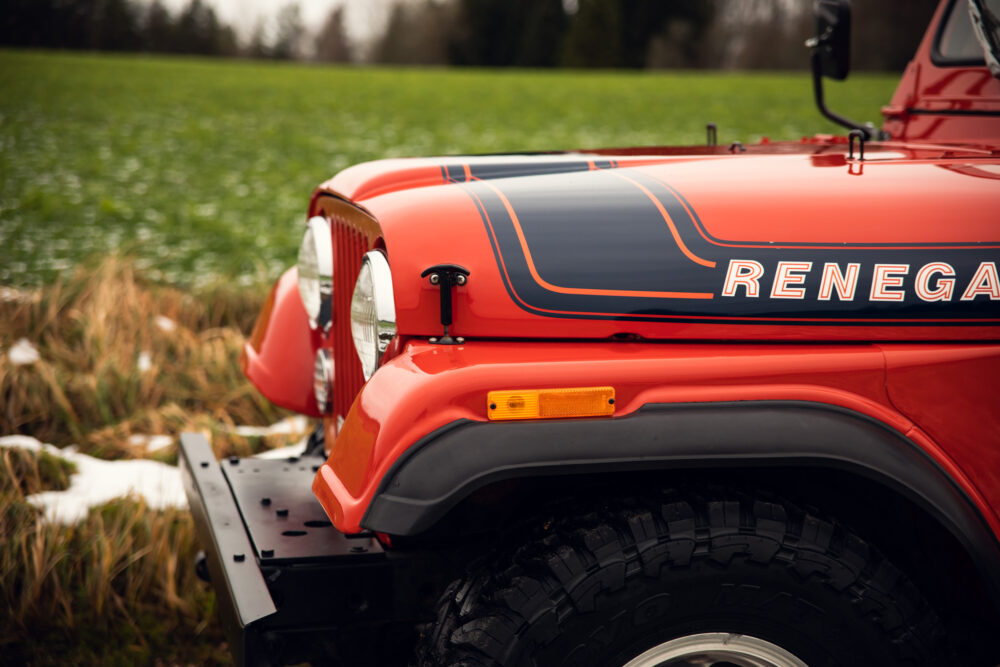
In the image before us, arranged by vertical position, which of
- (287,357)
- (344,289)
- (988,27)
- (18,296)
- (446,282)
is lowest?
(18,296)

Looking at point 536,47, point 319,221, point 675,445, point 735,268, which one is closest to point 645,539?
point 675,445

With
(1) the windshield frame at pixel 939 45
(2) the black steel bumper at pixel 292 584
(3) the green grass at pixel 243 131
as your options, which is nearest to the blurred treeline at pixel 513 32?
(1) the windshield frame at pixel 939 45

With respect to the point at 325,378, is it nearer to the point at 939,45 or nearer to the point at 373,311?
the point at 373,311

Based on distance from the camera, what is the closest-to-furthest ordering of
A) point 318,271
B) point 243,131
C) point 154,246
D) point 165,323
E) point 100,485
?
point 318,271 → point 100,485 → point 165,323 → point 154,246 → point 243,131

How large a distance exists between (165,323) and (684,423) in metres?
4.14

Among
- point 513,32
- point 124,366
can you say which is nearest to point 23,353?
point 124,366

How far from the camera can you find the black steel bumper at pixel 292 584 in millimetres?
1734

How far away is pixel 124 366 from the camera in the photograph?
455 cm

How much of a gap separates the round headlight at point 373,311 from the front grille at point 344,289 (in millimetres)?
256

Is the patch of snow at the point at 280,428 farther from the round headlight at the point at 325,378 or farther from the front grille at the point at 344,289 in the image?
the front grille at the point at 344,289

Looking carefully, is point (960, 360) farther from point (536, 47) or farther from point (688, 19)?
point (536, 47)

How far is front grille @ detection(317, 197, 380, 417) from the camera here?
208 centimetres

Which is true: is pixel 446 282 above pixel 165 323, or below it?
above

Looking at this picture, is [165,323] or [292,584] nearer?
[292,584]
